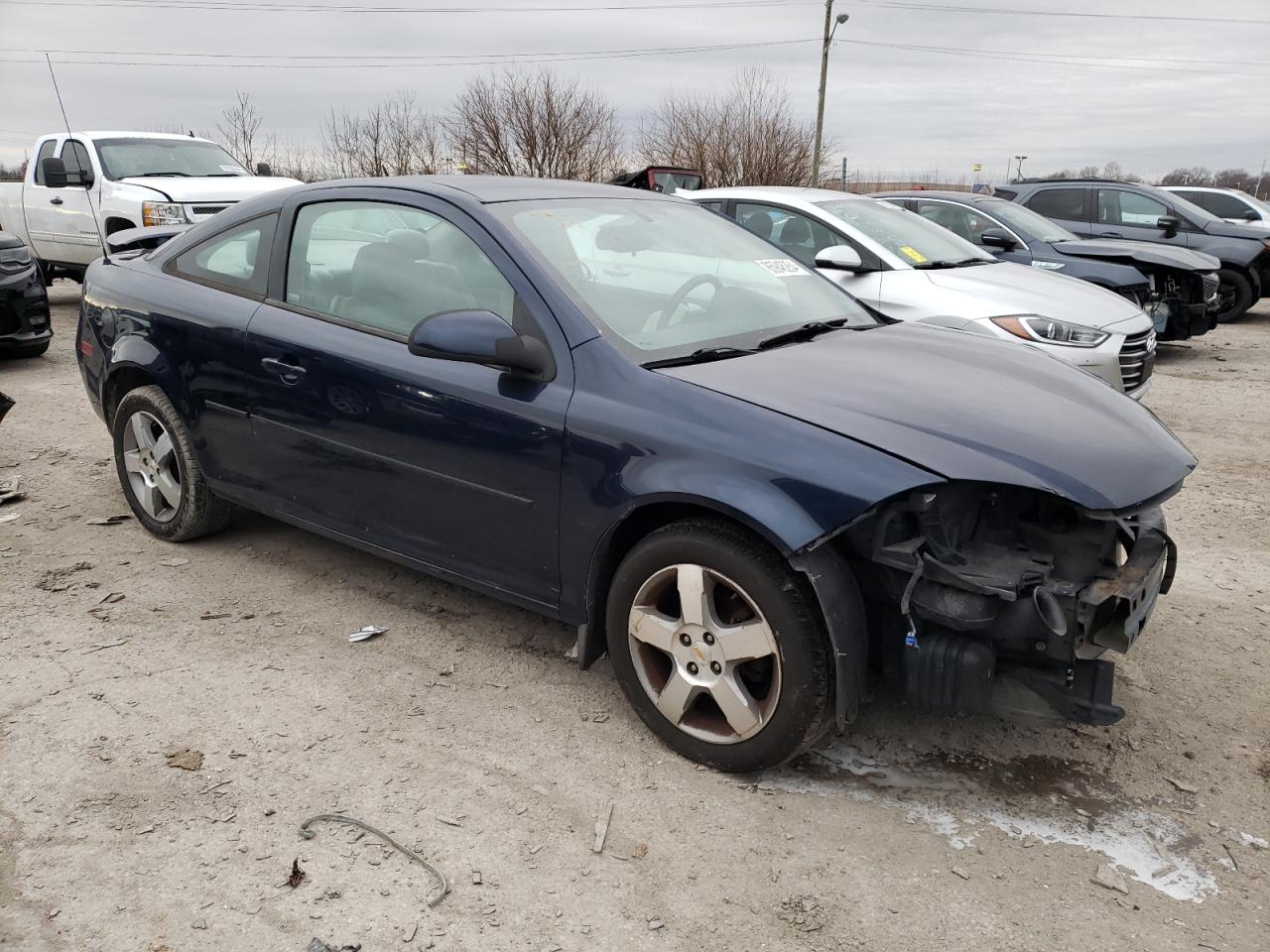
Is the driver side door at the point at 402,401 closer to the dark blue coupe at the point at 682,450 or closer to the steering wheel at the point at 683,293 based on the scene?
the dark blue coupe at the point at 682,450

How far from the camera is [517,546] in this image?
3.14 metres

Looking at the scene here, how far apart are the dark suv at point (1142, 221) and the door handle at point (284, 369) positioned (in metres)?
10.4

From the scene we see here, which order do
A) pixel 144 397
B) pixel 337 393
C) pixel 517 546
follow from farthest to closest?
pixel 144 397
pixel 337 393
pixel 517 546

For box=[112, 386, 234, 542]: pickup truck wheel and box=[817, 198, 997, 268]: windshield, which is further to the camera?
box=[817, 198, 997, 268]: windshield

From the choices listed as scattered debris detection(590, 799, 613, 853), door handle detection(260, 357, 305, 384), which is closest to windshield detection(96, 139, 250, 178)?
door handle detection(260, 357, 305, 384)

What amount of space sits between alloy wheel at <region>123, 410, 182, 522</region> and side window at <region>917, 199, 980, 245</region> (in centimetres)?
733

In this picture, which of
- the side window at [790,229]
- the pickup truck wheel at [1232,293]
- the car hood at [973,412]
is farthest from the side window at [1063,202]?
the car hood at [973,412]

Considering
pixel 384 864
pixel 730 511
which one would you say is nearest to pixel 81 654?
pixel 384 864

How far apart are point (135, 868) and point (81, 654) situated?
1347 millimetres

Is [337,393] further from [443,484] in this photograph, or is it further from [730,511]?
[730,511]

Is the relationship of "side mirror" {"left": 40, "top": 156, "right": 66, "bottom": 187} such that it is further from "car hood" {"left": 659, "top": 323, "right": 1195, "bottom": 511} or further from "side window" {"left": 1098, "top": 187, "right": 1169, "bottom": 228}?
"side window" {"left": 1098, "top": 187, "right": 1169, "bottom": 228}

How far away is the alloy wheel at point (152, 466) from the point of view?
4.36 m

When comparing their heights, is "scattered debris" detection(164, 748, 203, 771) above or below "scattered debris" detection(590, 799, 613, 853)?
below

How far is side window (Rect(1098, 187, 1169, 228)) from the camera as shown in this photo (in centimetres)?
1168
